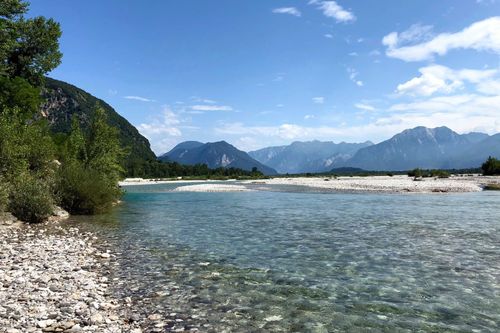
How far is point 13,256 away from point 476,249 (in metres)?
22.4

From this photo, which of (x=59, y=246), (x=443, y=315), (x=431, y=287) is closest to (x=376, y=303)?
(x=443, y=315)

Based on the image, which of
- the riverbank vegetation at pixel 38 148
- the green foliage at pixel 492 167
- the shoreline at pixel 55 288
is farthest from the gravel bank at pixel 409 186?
the shoreline at pixel 55 288

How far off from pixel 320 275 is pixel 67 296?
9.21 m

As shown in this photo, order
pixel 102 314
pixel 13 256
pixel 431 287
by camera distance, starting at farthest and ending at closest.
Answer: pixel 13 256
pixel 431 287
pixel 102 314

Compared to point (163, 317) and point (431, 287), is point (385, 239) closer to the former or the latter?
point (431, 287)

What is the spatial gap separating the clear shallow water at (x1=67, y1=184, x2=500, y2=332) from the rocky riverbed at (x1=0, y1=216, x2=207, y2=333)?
68 centimetres

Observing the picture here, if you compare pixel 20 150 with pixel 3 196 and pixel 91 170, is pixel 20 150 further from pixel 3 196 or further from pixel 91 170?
pixel 91 170

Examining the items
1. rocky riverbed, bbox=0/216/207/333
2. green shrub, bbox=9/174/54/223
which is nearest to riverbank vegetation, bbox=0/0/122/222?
green shrub, bbox=9/174/54/223

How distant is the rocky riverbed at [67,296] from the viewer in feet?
30.8

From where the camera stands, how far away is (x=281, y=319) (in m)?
10.6

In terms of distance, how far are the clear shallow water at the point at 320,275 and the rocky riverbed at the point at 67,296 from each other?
685 mm

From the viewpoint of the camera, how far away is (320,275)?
49.5ft

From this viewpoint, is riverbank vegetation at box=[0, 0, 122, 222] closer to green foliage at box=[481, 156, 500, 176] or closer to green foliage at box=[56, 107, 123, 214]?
green foliage at box=[56, 107, 123, 214]

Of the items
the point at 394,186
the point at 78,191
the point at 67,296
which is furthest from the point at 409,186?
the point at 67,296
